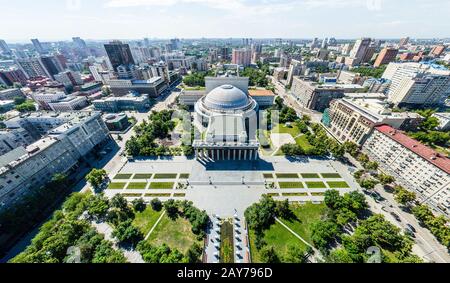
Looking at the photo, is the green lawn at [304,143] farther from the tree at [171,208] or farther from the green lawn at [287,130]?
the tree at [171,208]

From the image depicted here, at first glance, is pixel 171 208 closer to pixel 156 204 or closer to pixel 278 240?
pixel 156 204

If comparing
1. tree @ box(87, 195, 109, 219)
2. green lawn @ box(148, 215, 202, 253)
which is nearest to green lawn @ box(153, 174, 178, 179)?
green lawn @ box(148, 215, 202, 253)

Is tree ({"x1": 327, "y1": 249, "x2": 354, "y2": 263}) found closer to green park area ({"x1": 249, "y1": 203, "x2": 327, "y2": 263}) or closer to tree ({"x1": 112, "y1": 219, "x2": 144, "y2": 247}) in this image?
green park area ({"x1": 249, "y1": 203, "x2": 327, "y2": 263})

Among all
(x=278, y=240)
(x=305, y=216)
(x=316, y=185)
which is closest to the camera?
(x=278, y=240)

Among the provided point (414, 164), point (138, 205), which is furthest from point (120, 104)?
point (414, 164)

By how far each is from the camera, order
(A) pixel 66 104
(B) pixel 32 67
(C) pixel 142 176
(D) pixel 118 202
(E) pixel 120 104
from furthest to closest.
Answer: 1. (B) pixel 32 67
2. (E) pixel 120 104
3. (A) pixel 66 104
4. (C) pixel 142 176
5. (D) pixel 118 202

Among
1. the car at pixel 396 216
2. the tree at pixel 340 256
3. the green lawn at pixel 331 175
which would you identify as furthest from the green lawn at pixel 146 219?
the car at pixel 396 216
